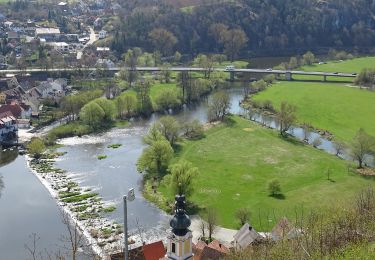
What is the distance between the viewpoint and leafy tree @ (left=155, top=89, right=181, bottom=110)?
77.8 meters

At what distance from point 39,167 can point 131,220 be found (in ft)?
53.0

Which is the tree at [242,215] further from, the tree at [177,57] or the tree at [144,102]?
the tree at [177,57]

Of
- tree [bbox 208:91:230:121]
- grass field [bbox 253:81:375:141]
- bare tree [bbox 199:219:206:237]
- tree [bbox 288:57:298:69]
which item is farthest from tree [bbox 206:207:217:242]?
tree [bbox 288:57:298:69]

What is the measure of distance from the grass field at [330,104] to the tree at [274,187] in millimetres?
19904

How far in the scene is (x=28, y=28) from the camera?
419 ft

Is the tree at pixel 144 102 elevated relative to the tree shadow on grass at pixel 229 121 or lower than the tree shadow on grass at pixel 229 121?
elevated

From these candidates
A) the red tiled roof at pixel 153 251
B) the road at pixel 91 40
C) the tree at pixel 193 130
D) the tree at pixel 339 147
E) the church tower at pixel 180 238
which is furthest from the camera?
the road at pixel 91 40

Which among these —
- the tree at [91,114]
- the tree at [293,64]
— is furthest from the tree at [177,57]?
the tree at [91,114]

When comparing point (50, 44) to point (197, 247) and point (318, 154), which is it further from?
point (197, 247)

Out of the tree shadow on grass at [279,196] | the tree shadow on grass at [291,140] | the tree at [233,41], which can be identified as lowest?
the tree shadow on grass at [279,196]

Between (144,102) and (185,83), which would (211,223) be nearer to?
(144,102)

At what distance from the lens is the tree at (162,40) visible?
403 feet

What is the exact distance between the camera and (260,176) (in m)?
51.8

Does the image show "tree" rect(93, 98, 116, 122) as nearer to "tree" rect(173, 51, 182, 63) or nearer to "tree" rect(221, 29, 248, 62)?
"tree" rect(173, 51, 182, 63)
